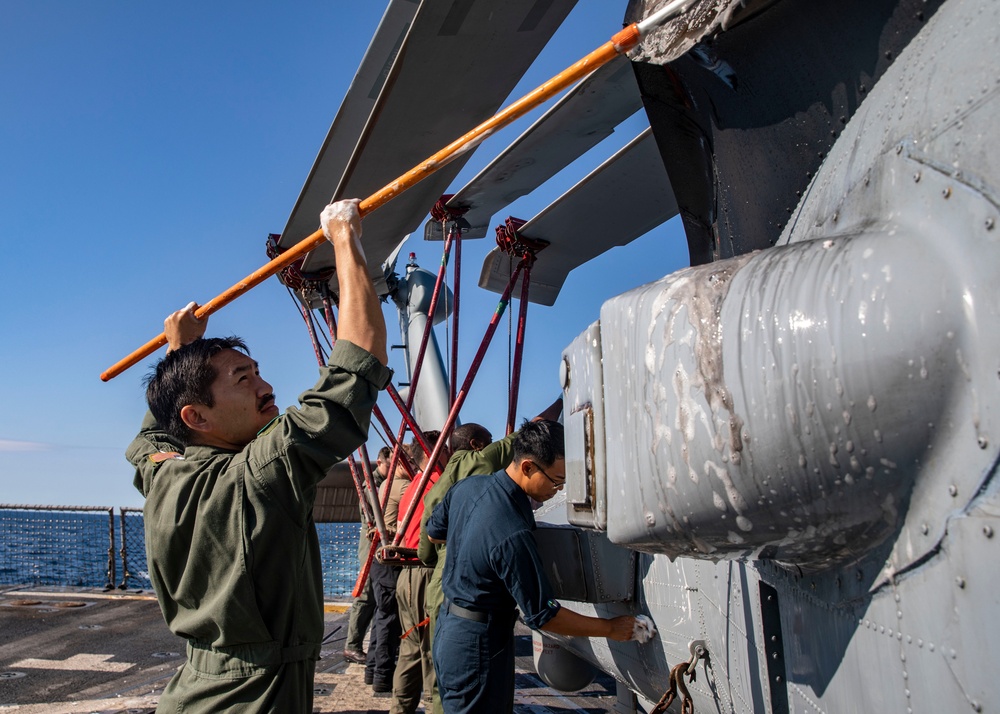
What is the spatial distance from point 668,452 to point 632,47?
110 centimetres

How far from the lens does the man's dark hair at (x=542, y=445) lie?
318 centimetres

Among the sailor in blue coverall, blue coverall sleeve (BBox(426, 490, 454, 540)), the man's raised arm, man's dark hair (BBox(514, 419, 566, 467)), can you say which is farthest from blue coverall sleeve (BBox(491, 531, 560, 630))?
the man's raised arm

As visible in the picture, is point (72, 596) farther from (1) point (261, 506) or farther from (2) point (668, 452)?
(2) point (668, 452)

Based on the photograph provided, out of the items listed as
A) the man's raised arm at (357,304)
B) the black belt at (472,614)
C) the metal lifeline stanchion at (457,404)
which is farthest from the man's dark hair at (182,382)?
the metal lifeline stanchion at (457,404)

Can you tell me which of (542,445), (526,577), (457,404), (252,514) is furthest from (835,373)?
Result: (457,404)

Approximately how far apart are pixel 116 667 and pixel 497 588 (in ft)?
15.6

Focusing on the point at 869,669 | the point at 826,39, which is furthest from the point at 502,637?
the point at 826,39

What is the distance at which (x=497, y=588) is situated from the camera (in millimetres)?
3031

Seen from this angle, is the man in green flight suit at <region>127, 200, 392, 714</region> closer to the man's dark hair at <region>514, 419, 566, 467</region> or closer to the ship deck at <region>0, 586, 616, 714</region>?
the man's dark hair at <region>514, 419, 566, 467</region>

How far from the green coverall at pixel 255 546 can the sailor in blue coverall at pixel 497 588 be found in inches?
41.3

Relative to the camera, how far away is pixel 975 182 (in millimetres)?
960

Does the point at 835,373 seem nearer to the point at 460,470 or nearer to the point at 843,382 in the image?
the point at 843,382

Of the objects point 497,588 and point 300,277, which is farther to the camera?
point 300,277

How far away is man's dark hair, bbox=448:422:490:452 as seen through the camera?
5184 mm
